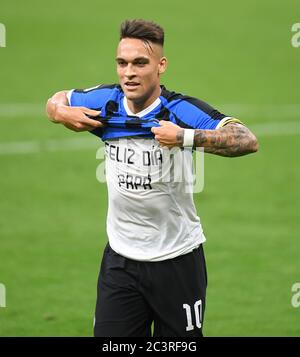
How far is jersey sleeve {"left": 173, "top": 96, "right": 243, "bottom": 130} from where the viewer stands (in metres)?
8.46

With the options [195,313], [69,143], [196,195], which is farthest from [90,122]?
[69,143]

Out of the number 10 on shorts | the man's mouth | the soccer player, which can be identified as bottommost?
the number 10 on shorts

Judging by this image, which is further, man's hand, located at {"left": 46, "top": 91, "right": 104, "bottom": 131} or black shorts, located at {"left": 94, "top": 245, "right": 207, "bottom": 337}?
black shorts, located at {"left": 94, "top": 245, "right": 207, "bottom": 337}

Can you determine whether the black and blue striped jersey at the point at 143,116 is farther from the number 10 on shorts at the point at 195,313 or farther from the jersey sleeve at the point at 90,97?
the number 10 on shorts at the point at 195,313

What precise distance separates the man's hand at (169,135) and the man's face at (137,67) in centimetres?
63

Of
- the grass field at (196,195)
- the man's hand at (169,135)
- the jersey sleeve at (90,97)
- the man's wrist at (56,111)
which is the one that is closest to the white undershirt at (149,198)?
the jersey sleeve at (90,97)

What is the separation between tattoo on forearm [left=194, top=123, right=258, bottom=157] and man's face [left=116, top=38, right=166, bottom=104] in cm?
75

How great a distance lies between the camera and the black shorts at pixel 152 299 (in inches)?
351

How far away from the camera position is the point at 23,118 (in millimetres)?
25609

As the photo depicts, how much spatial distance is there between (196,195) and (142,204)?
10.9 meters

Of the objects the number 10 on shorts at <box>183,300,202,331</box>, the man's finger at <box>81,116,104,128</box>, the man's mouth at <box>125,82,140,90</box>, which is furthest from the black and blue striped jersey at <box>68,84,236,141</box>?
the number 10 on shorts at <box>183,300,202,331</box>

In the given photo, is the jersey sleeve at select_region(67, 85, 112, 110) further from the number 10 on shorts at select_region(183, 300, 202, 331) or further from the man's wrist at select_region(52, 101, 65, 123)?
the number 10 on shorts at select_region(183, 300, 202, 331)

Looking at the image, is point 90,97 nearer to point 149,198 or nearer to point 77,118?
point 77,118

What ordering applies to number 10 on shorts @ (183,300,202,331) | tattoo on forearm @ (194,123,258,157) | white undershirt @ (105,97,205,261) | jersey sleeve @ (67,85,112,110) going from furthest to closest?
1. jersey sleeve @ (67,85,112,110)
2. number 10 on shorts @ (183,300,202,331)
3. white undershirt @ (105,97,205,261)
4. tattoo on forearm @ (194,123,258,157)
